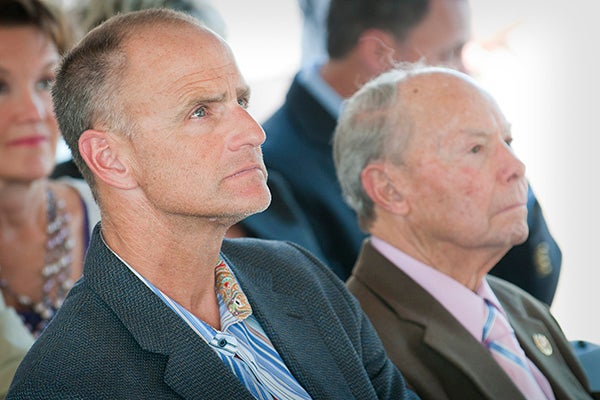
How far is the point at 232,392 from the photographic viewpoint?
131cm

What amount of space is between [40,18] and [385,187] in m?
1.17

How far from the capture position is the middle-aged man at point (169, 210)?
→ 1314mm

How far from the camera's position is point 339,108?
2.46m

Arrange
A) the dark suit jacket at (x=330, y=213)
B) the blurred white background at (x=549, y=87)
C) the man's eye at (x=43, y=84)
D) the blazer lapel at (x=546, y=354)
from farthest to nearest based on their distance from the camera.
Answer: the blurred white background at (x=549, y=87) < the man's eye at (x=43, y=84) < the dark suit jacket at (x=330, y=213) < the blazer lapel at (x=546, y=354)

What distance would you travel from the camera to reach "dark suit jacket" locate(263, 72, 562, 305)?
2.38 meters

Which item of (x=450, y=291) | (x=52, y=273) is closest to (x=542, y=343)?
(x=450, y=291)

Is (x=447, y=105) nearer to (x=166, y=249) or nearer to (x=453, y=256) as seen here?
(x=453, y=256)

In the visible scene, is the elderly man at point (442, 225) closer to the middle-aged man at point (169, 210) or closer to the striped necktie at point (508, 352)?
the striped necktie at point (508, 352)

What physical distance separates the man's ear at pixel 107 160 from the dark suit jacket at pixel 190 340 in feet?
0.35

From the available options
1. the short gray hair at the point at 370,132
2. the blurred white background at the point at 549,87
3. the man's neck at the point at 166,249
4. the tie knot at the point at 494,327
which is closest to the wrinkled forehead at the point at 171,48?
the man's neck at the point at 166,249

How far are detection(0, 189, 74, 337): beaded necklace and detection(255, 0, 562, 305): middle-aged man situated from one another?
1.92 ft

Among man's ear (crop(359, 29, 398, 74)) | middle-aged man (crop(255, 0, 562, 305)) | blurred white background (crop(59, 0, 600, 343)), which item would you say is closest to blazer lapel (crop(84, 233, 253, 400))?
middle-aged man (crop(255, 0, 562, 305))

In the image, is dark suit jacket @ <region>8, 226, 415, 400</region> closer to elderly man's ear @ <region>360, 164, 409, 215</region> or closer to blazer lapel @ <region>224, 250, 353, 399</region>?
blazer lapel @ <region>224, 250, 353, 399</region>

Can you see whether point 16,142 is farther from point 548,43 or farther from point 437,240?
point 548,43
